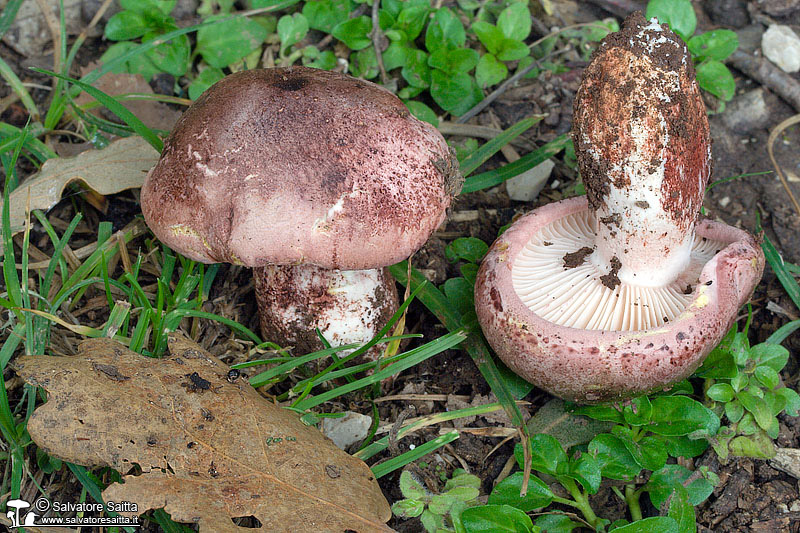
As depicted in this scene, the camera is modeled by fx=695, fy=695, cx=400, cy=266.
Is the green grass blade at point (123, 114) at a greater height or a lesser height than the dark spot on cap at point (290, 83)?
lesser

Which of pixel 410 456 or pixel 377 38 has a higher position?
pixel 377 38

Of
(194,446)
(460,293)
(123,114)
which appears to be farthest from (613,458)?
(123,114)

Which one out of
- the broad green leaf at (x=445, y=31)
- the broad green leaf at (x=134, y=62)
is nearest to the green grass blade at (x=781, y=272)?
the broad green leaf at (x=445, y=31)

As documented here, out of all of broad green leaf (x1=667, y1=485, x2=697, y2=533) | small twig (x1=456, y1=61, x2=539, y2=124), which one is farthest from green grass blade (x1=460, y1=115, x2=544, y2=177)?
broad green leaf (x1=667, y1=485, x2=697, y2=533)

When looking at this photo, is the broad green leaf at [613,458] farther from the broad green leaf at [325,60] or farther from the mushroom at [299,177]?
the broad green leaf at [325,60]

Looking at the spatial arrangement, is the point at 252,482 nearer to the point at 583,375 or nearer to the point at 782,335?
the point at 583,375

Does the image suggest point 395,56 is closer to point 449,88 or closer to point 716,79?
point 449,88
